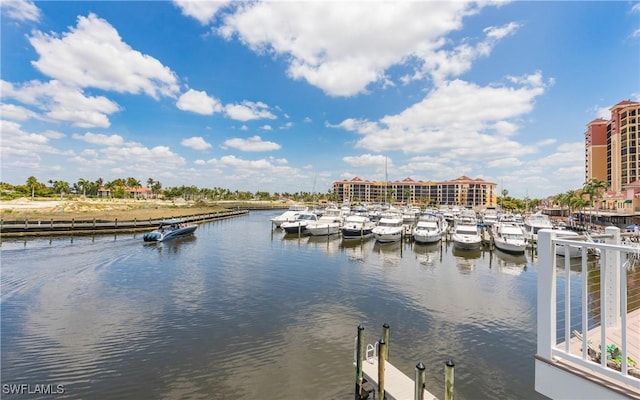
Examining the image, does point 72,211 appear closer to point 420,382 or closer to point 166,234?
point 166,234

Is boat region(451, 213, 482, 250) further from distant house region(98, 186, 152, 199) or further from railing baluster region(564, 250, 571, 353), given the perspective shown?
distant house region(98, 186, 152, 199)

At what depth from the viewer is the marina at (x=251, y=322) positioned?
393 inches

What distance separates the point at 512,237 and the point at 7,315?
3996cm

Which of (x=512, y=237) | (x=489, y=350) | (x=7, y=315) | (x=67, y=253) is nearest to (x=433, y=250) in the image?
(x=512, y=237)

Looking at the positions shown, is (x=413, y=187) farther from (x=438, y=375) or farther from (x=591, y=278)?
(x=438, y=375)

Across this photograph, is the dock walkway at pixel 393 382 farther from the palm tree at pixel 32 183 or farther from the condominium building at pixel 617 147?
the palm tree at pixel 32 183

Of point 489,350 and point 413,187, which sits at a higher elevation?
point 413,187

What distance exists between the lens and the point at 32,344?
39.2ft

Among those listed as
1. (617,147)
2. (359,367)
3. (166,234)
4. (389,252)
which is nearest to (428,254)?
(389,252)

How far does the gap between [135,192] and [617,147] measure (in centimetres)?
18252

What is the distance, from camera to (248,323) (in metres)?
14.1

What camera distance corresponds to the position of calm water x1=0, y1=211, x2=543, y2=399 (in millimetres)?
9938

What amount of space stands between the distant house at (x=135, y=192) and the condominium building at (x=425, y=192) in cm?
9872

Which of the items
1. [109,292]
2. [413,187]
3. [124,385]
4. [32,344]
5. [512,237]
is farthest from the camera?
[413,187]
